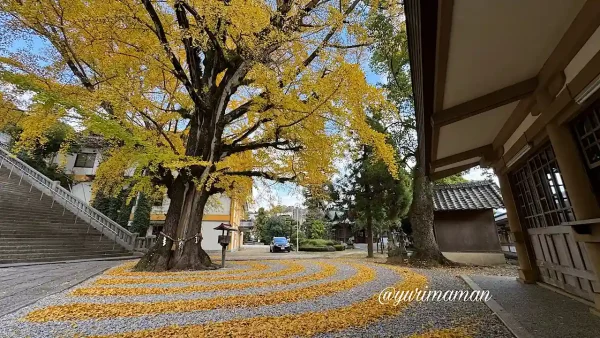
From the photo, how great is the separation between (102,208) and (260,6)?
1916 centimetres

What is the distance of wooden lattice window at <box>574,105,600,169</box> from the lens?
2769mm

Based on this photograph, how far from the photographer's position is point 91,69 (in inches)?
303

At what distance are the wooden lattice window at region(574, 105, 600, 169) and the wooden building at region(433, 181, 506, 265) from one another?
846 centimetres

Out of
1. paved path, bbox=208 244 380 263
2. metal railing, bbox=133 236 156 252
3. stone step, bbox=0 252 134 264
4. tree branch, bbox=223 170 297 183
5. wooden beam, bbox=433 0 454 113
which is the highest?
tree branch, bbox=223 170 297 183

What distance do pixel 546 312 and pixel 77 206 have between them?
19.9m

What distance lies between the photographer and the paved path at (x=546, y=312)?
2594mm

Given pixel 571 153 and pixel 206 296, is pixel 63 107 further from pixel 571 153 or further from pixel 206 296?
pixel 571 153

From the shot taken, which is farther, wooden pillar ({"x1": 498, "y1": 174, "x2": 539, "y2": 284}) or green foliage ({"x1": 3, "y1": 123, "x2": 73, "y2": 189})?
green foliage ({"x1": 3, "y1": 123, "x2": 73, "y2": 189})

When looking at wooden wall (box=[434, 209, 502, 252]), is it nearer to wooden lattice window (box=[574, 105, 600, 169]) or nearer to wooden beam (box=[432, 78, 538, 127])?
wooden lattice window (box=[574, 105, 600, 169])

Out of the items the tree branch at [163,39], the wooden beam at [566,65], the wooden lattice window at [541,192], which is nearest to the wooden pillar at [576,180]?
the wooden beam at [566,65]

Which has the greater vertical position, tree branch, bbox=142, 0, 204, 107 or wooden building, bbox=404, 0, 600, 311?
tree branch, bbox=142, 0, 204, 107

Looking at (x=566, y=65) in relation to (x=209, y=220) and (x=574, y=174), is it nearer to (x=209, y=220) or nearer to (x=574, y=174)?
(x=574, y=174)

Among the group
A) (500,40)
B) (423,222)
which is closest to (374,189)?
(423,222)

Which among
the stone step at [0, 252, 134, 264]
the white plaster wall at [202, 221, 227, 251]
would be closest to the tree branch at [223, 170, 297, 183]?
the stone step at [0, 252, 134, 264]
